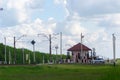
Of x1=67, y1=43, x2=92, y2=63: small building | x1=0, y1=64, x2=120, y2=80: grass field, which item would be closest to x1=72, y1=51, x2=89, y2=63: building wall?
x1=67, y1=43, x2=92, y2=63: small building

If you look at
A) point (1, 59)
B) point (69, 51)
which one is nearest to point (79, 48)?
point (69, 51)

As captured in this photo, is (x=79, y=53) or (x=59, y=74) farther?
(x=79, y=53)

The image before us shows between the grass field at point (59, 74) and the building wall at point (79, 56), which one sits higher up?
the building wall at point (79, 56)

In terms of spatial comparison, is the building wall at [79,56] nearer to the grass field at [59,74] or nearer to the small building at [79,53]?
the small building at [79,53]

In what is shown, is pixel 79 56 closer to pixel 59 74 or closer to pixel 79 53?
pixel 79 53

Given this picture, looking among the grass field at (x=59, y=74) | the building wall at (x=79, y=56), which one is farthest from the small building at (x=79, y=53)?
the grass field at (x=59, y=74)

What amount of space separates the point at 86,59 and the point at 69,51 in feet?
38.5

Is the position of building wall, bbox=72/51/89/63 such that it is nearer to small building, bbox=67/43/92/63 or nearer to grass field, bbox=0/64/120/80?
small building, bbox=67/43/92/63

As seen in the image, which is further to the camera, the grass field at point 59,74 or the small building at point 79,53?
the small building at point 79,53

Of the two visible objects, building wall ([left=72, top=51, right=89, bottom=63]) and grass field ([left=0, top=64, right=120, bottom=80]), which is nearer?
grass field ([left=0, top=64, right=120, bottom=80])

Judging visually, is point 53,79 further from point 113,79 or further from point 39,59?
point 39,59

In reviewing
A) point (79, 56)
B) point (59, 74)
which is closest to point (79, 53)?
point (79, 56)

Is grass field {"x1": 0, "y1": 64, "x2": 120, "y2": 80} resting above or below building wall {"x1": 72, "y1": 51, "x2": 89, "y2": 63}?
below

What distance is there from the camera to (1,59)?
140875 millimetres
